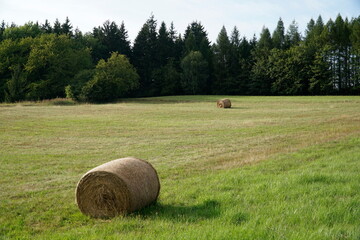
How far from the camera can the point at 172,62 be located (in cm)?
9119

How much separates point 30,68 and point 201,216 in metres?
65.8

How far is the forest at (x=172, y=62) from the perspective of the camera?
65875 mm

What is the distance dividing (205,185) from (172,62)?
8313 centimetres

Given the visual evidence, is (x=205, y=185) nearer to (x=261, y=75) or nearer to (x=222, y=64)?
(x=261, y=75)

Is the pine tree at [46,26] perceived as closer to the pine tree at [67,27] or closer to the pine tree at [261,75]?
the pine tree at [67,27]

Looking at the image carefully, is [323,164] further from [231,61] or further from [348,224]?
[231,61]

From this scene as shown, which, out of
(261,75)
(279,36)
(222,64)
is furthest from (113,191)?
(279,36)

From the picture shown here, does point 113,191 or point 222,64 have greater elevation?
point 222,64

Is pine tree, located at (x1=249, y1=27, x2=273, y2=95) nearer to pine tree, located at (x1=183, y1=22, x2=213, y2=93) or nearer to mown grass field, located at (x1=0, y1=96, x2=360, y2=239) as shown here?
pine tree, located at (x1=183, y1=22, x2=213, y2=93)

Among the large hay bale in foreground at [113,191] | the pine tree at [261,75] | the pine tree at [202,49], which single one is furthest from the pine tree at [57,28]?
the large hay bale in foreground at [113,191]

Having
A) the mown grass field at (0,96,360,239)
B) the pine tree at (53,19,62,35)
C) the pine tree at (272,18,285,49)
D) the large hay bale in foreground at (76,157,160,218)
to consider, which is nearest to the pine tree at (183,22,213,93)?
the pine tree at (272,18,285,49)

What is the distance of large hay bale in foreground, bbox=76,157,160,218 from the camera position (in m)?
7.65

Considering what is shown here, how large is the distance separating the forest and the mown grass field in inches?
1709

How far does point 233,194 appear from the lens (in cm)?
834
